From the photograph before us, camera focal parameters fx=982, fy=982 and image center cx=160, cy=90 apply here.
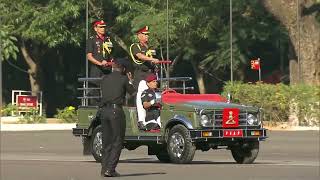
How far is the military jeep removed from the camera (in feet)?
56.2

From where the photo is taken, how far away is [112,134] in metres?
14.2

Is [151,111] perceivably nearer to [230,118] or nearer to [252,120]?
[230,118]

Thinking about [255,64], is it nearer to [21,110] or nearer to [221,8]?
[221,8]

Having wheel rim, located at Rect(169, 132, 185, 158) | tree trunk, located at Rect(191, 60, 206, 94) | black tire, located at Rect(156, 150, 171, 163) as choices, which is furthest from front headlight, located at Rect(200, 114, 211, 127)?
tree trunk, located at Rect(191, 60, 206, 94)

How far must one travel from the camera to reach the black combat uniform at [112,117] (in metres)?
14.2

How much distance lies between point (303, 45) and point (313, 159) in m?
16.3

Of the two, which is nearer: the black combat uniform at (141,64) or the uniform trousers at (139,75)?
the uniform trousers at (139,75)

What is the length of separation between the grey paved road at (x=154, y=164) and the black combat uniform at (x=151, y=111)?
71 cm

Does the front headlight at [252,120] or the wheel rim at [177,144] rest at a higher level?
the front headlight at [252,120]

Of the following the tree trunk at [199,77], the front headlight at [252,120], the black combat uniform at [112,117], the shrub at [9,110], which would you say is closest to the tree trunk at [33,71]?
the shrub at [9,110]

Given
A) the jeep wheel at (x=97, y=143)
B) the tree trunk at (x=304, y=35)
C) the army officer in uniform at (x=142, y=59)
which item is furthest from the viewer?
the tree trunk at (x=304, y=35)

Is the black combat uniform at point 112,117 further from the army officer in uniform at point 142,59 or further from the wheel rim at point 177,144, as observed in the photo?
the army officer in uniform at point 142,59

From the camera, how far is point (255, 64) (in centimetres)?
3466

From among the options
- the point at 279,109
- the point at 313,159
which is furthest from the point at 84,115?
the point at 279,109
